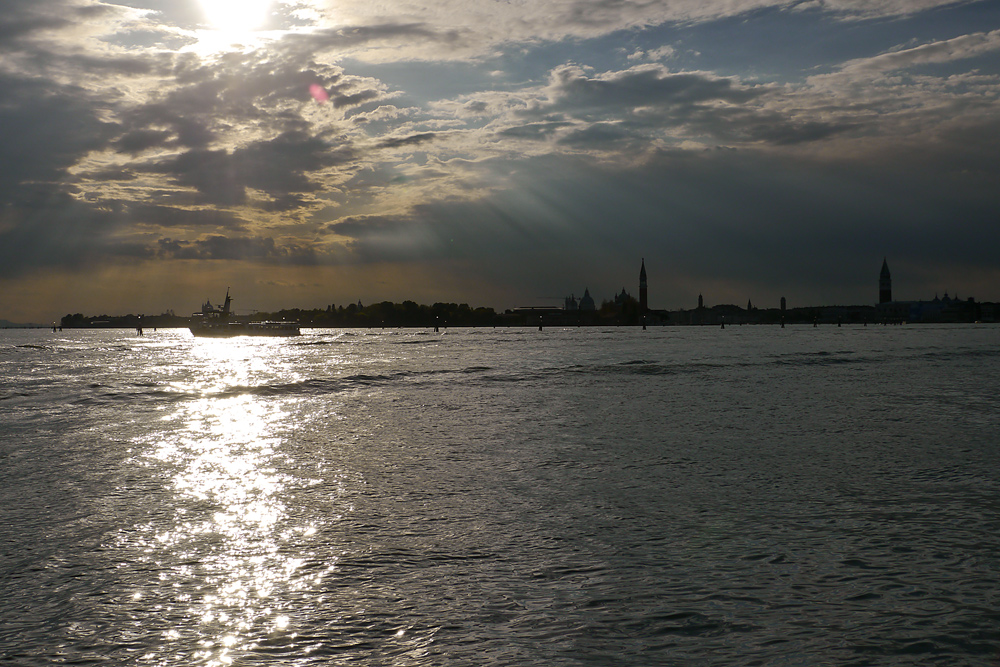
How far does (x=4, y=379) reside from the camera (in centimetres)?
4559

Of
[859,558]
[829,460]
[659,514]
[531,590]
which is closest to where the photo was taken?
[531,590]

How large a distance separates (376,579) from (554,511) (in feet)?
13.5

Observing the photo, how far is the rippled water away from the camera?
667cm

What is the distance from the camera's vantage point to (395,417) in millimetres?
25250

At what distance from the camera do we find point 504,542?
32.3 feet

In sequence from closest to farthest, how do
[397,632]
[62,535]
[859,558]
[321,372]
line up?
[397,632]
[859,558]
[62,535]
[321,372]

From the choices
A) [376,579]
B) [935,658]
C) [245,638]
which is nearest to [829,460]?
[935,658]

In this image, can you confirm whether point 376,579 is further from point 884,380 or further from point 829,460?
point 884,380

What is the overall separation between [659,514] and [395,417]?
15165mm

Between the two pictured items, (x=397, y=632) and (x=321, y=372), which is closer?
(x=397, y=632)

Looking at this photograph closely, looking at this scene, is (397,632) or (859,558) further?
(859,558)

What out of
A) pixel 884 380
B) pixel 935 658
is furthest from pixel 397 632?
pixel 884 380

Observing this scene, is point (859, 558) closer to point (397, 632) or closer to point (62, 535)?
point (397, 632)

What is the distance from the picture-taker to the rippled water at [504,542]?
667 centimetres
